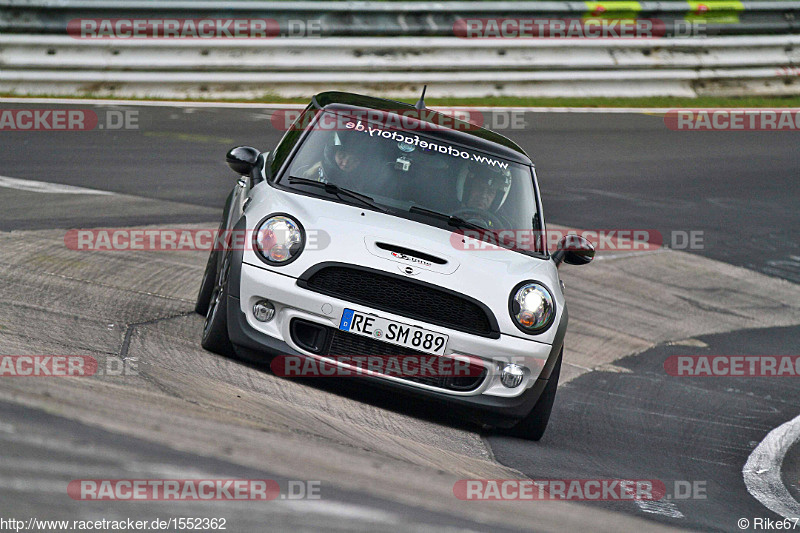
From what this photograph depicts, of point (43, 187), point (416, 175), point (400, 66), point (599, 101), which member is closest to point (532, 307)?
point (416, 175)

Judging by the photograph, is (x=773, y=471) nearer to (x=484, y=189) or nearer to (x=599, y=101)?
(x=484, y=189)

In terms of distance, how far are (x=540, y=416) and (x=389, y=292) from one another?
3.76 feet

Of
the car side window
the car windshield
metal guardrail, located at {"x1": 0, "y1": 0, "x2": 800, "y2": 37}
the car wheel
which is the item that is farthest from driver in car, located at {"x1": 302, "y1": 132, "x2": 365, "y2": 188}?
metal guardrail, located at {"x1": 0, "y1": 0, "x2": 800, "y2": 37}

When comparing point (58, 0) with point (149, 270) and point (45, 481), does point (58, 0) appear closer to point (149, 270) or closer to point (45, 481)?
point (149, 270)

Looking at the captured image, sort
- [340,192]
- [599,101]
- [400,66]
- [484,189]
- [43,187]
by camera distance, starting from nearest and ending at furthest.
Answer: [340,192] → [484,189] → [43,187] → [400,66] → [599,101]

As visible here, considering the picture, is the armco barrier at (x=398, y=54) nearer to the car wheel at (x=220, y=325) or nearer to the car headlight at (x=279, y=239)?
the car wheel at (x=220, y=325)

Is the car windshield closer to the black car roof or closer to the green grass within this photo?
the black car roof

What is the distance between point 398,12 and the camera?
1526 cm

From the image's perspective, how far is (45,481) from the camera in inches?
121

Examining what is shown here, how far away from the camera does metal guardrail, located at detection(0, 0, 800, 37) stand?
1381 cm

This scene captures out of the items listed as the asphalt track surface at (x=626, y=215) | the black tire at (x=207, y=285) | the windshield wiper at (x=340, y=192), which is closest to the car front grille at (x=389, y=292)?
the windshield wiper at (x=340, y=192)

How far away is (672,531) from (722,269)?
21.5 ft

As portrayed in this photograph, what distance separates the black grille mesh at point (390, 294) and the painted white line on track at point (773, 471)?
167cm

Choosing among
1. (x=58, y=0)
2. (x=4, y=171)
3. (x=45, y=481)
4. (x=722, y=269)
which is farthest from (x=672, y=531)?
(x=58, y=0)
